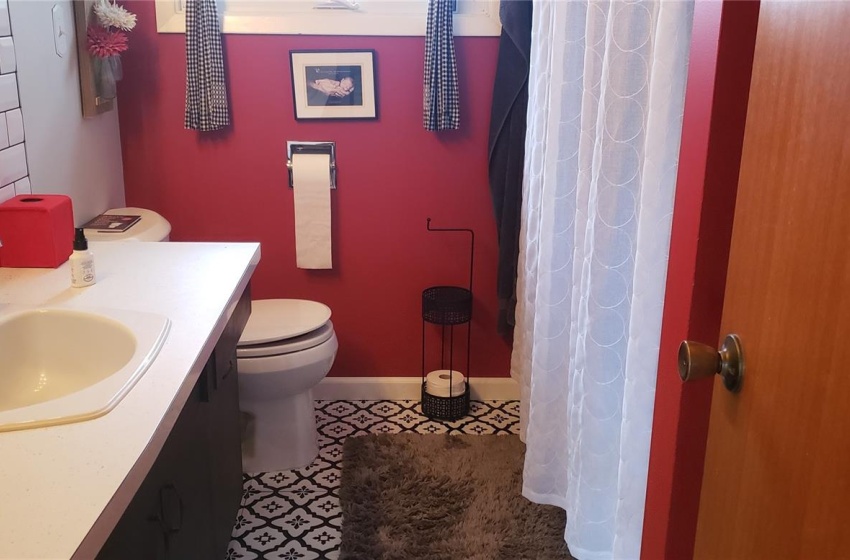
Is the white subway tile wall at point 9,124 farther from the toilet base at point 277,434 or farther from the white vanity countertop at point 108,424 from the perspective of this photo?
the toilet base at point 277,434

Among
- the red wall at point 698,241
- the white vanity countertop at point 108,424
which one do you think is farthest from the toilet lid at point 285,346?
the red wall at point 698,241

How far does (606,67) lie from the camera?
67.7 inches

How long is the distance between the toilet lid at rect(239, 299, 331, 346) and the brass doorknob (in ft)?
5.45

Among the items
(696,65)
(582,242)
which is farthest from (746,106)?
(582,242)

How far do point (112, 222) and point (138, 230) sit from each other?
4.6 inches

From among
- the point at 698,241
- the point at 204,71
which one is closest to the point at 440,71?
the point at 204,71

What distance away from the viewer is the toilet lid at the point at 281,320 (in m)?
2.62

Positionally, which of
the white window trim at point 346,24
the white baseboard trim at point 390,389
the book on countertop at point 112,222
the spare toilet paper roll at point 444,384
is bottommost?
the white baseboard trim at point 390,389

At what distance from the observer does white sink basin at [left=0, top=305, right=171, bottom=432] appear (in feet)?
5.24

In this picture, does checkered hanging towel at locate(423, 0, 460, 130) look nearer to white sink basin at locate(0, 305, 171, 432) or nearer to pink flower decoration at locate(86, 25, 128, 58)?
pink flower decoration at locate(86, 25, 128, 58)

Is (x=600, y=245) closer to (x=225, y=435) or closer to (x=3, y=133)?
(x=225, y=435)

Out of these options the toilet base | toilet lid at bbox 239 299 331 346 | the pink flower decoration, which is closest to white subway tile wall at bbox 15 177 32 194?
the pink flower decoration

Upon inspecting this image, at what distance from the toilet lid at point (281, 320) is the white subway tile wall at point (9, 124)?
77 centimetres

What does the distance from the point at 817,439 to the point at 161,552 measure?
105cm
